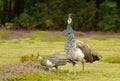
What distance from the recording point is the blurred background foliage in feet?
169

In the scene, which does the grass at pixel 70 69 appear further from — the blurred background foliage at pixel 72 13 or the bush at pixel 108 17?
the blurred background foliage at pixel 72 13

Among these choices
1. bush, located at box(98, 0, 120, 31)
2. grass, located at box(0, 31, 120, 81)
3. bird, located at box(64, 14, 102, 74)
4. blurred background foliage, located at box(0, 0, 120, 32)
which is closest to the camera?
grass, located at box(0, 31, 120, 81)

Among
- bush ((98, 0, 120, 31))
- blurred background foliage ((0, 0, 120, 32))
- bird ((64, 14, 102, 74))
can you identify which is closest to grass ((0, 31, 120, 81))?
bird ((64, 14, 102, 74))

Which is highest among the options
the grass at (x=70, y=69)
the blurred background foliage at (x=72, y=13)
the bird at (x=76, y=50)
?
the bird at (x=76, y=50)

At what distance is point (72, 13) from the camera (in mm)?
52531

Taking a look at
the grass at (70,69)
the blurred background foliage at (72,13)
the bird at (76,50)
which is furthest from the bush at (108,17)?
the bird at (76,50)

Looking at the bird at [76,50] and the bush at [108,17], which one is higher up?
the bird at [76,50]

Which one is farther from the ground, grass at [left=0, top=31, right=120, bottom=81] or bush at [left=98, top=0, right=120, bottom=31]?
grass at [left=0, top=31, right=120, bottom=81]

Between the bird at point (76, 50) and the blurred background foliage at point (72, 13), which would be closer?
the bird at point (76, 50)

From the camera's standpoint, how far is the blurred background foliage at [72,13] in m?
51.6

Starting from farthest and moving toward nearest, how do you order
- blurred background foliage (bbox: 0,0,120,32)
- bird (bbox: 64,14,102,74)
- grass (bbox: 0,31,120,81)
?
1. blurred background foliage (bbox: 0,0,120,32)
2. bird (bbox: 64,14,102,74)
3. grass (bbox: 0,31,120,81)

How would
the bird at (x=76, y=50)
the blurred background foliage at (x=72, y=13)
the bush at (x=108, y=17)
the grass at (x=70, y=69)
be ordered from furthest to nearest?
1. the blurred background foliage at (x=72, y=13)
2. the bush at (x=108, y=17)
3. the bird at (x=76, y=50)
4. the grass at (x=70, y=69)

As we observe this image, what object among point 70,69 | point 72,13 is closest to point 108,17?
point 72,13

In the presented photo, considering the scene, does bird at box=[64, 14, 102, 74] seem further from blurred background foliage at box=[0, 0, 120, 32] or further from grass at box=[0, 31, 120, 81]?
blurred background foliage at box=[0, 0, 120, 32]
